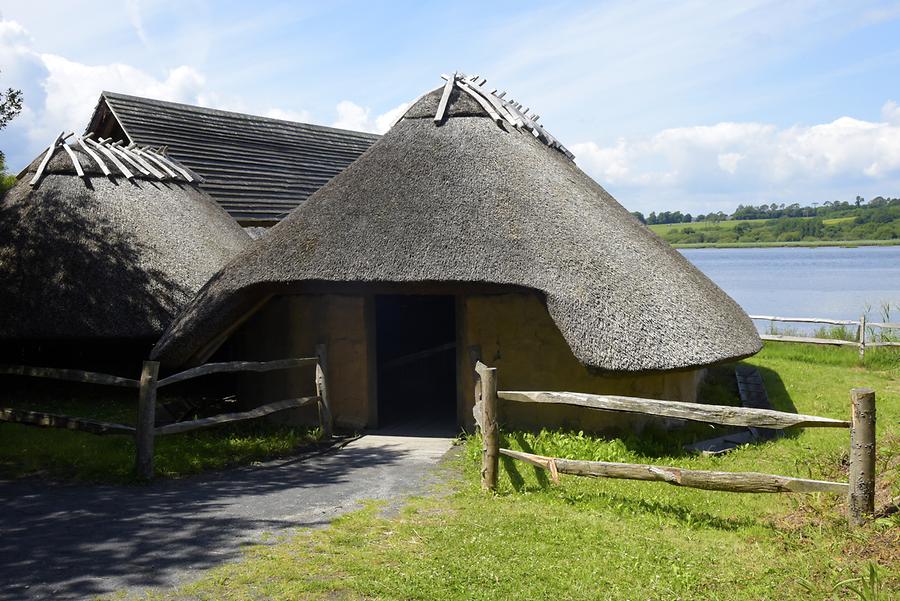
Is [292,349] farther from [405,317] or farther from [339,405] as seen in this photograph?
[405,317]

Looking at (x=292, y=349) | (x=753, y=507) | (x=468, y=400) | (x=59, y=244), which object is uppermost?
(x=59, y=244)

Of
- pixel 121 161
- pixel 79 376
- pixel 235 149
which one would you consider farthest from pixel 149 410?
pixel 235 149

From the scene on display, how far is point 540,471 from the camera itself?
7.07 meters

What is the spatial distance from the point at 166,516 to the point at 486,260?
417cm

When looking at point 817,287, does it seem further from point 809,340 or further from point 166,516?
point 166,516

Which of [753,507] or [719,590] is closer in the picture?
[719,590]

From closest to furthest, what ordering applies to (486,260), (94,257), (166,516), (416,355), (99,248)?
(166,516)
(486,260)
(416,355)
(94,257)
(99,248)

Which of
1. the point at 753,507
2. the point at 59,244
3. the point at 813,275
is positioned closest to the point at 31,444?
the point at 59,244

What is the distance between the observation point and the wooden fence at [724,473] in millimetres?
5168

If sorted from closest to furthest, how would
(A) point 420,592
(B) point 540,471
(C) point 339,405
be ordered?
(A) point 420,592 → (B) point 540,471 → (C) point 339,405

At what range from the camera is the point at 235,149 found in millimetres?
18562

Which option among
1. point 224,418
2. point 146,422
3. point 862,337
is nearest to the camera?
point 146,422

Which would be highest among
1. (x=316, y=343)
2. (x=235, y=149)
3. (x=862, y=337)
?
(x=235, y=149)

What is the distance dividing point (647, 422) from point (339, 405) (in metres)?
3.67
